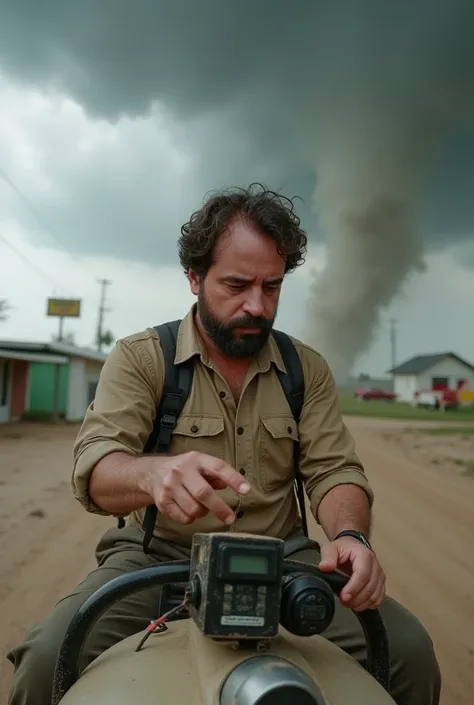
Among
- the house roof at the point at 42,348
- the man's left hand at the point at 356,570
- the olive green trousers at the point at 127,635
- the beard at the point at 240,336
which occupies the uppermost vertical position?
the house roof at the point at 42,348

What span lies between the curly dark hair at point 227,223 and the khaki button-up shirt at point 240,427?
0.98ft

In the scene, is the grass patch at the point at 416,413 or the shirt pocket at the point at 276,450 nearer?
the shirt pocket at the point at 276,450

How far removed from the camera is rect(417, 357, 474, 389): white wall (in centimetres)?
6612

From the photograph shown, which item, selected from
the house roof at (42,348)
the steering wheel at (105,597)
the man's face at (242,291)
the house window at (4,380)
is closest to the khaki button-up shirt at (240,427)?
the man's face at (242,291)

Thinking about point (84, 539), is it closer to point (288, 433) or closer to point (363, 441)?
point (288, 433)

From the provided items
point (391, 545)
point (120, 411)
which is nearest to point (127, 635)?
point (120, 411)

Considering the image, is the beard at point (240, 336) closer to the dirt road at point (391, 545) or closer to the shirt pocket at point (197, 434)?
the shirt pocket at point (197, 434)

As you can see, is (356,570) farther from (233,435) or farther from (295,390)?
(295,390)

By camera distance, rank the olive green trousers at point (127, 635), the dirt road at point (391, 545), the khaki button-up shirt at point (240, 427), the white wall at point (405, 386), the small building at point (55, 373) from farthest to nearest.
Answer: the white wall at point (405, 386)
the small building at point (55, 373)
the dirt road at point (391, 545)
the khaki button-up shirt at point (240, 427)
the olive green trousers at point (127, 635)

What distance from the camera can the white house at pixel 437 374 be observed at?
66.1 meters

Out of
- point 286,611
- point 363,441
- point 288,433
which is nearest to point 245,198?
point 288,433

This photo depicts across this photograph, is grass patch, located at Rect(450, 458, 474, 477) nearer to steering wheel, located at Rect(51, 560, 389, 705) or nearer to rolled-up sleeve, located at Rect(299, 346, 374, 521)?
rolled-up sleeve, located at Rect(299, 346, 374, 521)

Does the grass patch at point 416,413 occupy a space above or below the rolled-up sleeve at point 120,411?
above

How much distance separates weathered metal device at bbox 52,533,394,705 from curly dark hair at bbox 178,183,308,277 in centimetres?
139
